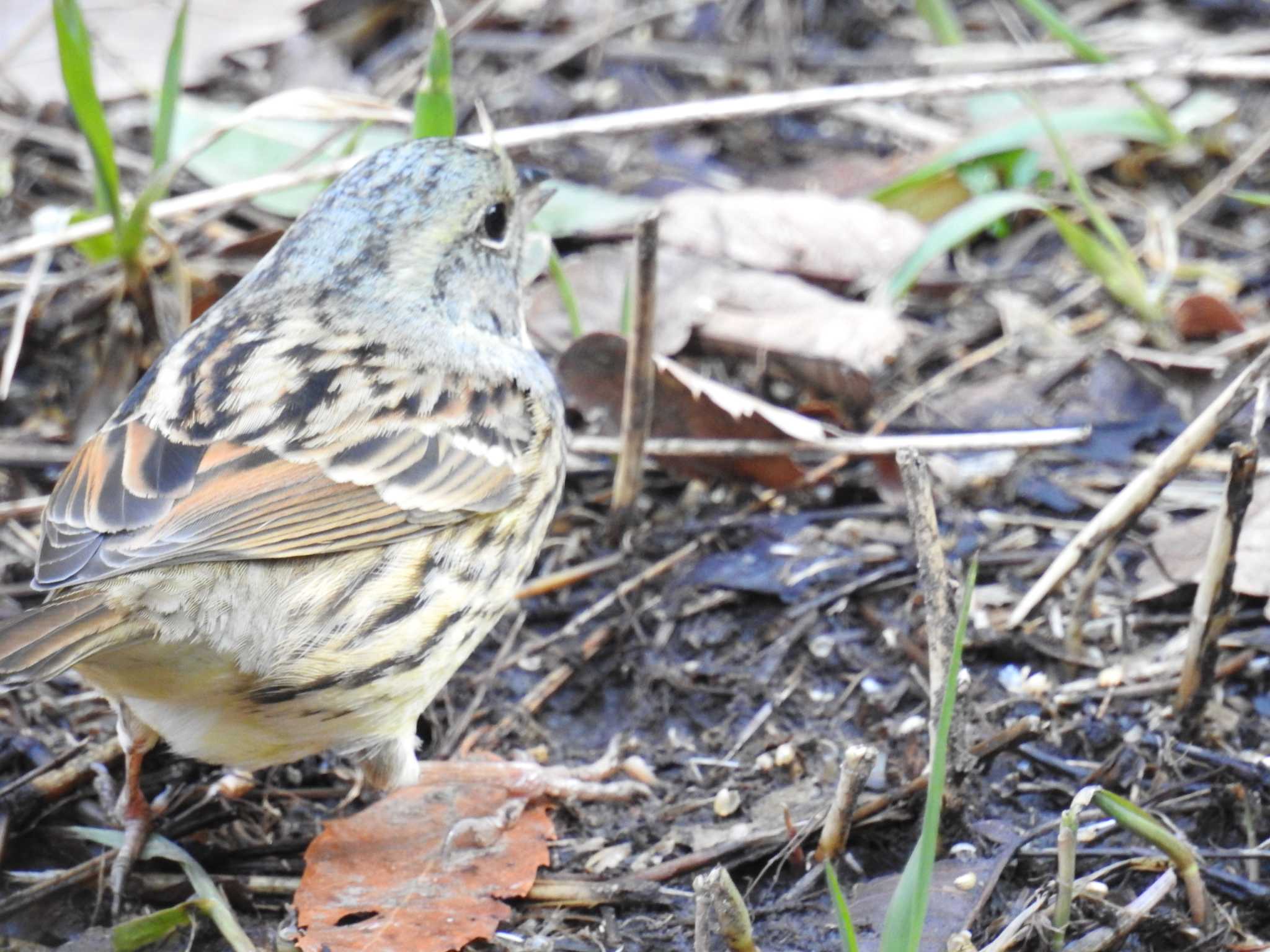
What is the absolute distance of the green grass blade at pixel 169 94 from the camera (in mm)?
4078

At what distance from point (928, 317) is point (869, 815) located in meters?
2.36

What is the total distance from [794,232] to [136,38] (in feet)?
8.68

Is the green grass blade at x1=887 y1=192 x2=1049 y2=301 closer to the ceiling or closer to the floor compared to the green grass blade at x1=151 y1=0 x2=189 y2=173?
closer to the floor

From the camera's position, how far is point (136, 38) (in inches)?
225

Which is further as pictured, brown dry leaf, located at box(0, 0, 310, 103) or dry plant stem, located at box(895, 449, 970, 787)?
brown dry leaf, located at box(0, 0, 310, 103)

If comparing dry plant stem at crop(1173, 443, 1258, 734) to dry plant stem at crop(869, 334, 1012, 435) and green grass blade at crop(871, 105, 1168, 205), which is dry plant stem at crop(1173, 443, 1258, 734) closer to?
dry plant stem at crop(869, 334, 1012, 435)

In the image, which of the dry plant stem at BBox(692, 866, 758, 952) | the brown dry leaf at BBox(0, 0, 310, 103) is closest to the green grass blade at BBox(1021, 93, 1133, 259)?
the dry plant stem at BBox(692, 866, 758, 952)

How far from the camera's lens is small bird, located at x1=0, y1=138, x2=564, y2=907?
9.69 ft

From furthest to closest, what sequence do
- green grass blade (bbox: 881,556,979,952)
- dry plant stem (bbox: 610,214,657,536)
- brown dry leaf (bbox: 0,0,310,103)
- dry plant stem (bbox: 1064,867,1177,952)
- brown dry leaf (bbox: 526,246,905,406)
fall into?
1. brown dry leaf (bbox: 0,0,310,103)
2. brown dry leaf (bbox: 526,246,905,406)
3. dry plant stem (bbox: 610,214,657,536)
4. dry plant stem (bbox: 1064,867,1177,952)
5. green grass blade (bbox: 881,556,979,952)

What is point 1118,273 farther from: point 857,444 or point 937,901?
point 937,901

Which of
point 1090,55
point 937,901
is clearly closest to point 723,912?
point 937,901

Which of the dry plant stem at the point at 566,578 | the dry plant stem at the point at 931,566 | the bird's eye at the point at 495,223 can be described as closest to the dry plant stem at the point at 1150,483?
the dry plant stem at the point at 931,566

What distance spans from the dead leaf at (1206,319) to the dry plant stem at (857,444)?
0.65 meters

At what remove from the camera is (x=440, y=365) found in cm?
372
